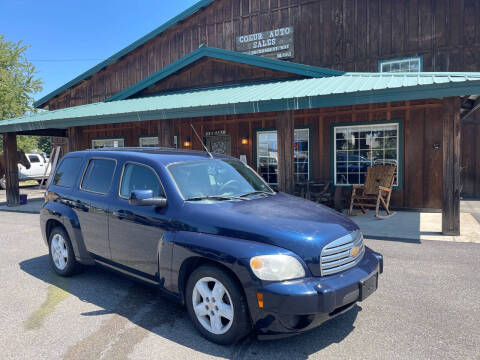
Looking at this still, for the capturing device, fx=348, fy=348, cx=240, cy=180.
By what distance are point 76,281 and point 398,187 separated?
9095 mm

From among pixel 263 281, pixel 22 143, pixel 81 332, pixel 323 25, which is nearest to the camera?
pixel 263 281

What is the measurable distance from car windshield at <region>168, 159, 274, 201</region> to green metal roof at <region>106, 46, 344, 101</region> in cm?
698

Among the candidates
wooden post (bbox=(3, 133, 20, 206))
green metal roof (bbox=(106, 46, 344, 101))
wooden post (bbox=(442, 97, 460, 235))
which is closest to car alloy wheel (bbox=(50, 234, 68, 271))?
wooden post (bbox=(442, 97, 460, 235))

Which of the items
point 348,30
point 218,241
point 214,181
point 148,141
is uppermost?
point 348,30

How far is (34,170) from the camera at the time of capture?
20.7 metres

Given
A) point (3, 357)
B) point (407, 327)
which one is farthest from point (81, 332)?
point (407, 327)

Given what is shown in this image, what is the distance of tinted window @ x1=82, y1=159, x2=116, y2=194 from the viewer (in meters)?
4.29

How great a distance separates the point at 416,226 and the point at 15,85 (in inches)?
1166

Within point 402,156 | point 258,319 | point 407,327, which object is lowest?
point 407,327

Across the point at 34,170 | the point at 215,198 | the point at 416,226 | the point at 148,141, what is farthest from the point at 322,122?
the point at 34,170

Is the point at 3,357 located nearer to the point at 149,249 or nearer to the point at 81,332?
the point at 81,332

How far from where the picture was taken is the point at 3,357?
2.94 meters

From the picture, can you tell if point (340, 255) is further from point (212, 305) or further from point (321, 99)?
point (321, 99)

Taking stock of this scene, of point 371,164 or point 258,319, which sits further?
point 371,164
